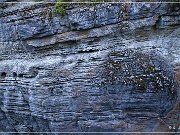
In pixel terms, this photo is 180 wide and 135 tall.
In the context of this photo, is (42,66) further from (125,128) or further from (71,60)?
(125,128)

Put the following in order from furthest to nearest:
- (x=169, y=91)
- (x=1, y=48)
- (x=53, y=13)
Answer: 1. (x=1, y=48)
2. (x=53, y=13)
3. (x=169, y=91)

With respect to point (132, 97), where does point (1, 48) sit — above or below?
above

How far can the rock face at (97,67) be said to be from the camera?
8.60 meters

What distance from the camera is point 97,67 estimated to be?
8.73 metres

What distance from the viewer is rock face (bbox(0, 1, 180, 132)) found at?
339 inches

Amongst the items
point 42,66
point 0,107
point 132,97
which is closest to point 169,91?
point 132,97

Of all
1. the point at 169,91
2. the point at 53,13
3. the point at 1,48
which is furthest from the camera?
the point at 1,48

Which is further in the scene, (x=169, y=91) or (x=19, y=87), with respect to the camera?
(x=19, y=87)

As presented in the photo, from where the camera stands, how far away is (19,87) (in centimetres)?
936

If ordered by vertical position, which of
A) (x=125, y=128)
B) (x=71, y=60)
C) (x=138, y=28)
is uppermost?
(x=138, y=28)

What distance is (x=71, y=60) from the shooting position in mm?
9000

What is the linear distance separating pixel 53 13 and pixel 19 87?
1.85 meters

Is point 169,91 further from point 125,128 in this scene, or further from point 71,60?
point 71,60

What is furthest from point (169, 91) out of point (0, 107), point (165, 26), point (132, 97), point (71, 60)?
point (0, 107)
